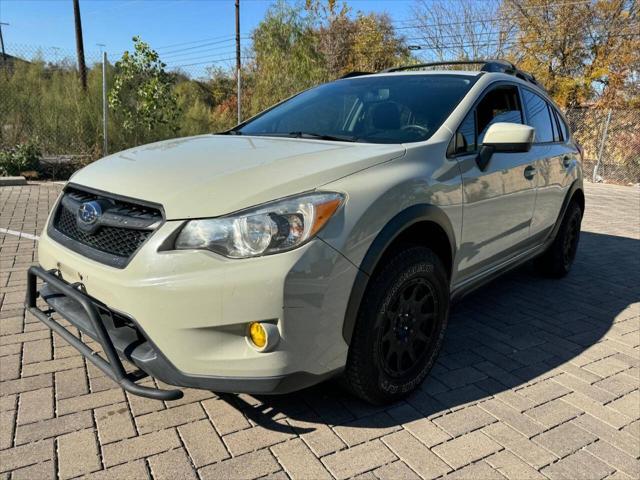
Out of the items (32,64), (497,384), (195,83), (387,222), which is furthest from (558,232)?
(195,83)

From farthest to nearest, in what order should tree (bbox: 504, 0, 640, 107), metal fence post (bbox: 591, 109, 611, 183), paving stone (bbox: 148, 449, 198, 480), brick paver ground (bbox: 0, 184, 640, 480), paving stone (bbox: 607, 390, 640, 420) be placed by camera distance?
tree (bbox: 504, 0, 640, 107)
metal fence post (bbox: 591, 109, 611, 183)
paving stone (bbox: 607, 390, 640, 420)
brick paver ground (bbox: 0, 184, 640, 480)
paving stone (bbox: 148, 449, 198, 480)

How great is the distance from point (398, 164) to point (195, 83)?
14.5 metres

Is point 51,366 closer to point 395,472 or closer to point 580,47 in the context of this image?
point 395,472

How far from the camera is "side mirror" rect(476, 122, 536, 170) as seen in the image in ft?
9.30

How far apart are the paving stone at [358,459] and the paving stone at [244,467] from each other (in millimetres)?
235

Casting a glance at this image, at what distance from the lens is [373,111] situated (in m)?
3.17

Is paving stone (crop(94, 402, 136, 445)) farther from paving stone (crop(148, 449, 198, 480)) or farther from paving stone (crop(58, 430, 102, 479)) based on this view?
paving stone (crop(148, 449, 198, 480))

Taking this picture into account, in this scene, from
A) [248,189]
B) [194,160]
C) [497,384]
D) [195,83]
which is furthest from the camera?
[195,83]

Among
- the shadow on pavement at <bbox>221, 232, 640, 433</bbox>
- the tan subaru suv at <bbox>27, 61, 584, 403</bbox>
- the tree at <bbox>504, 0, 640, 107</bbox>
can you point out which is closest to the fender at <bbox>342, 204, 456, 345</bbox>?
the tan subaru suv at <bbox>27, 61, 584, 403</bbox>

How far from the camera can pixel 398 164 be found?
241 centimetres

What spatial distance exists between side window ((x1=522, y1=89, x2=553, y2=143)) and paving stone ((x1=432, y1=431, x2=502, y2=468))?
2503 millimetres

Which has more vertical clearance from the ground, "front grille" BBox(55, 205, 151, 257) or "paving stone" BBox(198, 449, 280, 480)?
"front grille" BBox(55, 205, 151, 257)

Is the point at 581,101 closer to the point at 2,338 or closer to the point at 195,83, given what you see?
the point at 195,83

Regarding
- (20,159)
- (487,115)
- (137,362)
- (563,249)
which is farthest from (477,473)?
(20,159)
